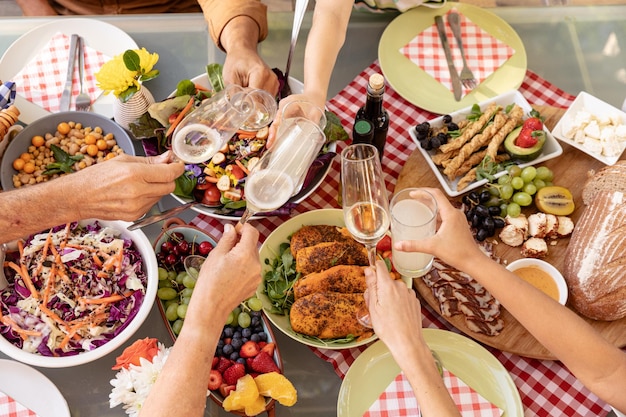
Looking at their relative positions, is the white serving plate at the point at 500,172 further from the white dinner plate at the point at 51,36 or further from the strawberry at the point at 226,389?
the white dinner plate at the point at 51,36

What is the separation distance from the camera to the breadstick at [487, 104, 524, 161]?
2006 mm

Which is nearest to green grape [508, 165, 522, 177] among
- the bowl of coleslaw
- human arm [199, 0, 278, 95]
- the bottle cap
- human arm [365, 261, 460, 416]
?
the bottle cap

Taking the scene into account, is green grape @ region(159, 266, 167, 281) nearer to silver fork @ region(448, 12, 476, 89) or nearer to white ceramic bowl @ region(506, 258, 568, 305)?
white ceramic bowl @ region(506, 258, 568, 305)

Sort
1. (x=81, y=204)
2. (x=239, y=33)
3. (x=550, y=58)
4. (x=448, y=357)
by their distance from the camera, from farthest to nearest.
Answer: (x=550, y=58)
(x=239, y=33)
(x=448, y=357)
(x=81, y=204)

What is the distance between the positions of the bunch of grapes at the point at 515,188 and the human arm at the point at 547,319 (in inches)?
15.7

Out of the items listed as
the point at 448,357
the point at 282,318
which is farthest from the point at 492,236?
the point at 282,318

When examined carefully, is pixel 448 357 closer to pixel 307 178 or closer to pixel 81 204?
pixel 307 178

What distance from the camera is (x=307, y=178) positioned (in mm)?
1873

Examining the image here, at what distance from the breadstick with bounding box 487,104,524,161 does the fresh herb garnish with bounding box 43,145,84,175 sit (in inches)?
54.3

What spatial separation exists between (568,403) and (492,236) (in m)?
0.56

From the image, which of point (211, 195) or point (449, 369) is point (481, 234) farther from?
point (211, 195)

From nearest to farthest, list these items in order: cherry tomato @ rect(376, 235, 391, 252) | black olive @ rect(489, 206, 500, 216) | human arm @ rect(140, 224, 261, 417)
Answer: human arm @ rect(140, 224, 261, 417)
cherry tomato @ rect(376, 235, 391, 252)
black olive @ rect(489, 206, 500, 216)

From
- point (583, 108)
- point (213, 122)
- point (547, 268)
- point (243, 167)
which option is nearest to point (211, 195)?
point (243, 167)

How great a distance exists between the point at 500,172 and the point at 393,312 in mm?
791
